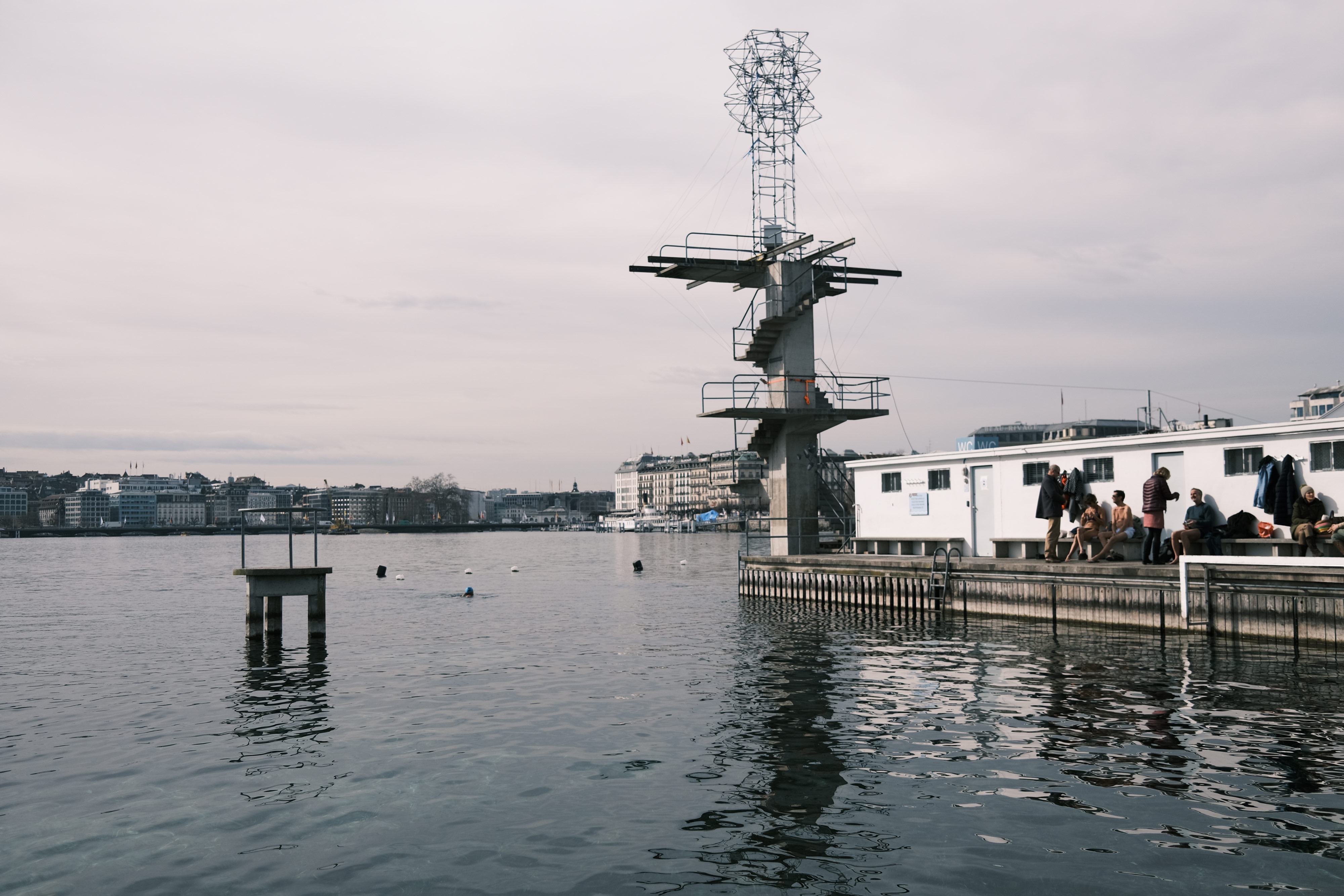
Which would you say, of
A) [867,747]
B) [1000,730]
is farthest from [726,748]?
[1000,730]

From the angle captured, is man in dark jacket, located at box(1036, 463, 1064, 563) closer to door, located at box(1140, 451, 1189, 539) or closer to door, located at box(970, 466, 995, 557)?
door, located at box(1140, 451, 1189, 539)

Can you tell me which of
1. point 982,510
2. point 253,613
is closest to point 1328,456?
point 982,510

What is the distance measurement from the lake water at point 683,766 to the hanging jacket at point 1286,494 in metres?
4.25

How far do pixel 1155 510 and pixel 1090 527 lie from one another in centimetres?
241

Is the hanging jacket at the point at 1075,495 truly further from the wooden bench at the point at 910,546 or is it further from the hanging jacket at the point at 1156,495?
the wooden bench at the point at 910,546

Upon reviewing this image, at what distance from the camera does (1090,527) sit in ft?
90.3

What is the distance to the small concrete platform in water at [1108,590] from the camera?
856 inches

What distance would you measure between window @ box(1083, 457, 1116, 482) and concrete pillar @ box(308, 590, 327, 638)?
75.5 feet

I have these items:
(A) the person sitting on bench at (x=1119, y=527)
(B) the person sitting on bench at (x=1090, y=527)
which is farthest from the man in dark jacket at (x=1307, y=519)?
(B) the person sitting on bench at (x=1090, y=527)

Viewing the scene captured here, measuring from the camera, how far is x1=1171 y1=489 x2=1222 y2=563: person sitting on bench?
2508cm

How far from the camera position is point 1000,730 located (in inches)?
610

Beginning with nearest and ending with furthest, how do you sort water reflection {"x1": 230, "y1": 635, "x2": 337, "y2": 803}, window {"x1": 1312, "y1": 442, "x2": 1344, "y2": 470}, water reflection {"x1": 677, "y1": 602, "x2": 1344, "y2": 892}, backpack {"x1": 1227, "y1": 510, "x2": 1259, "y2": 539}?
1. water reflection {"x1": 677, "y1": 602, "x2": 1344, "y2": 892}
2. water reflection {"x1": 230, "y1": 635, "x2": 337, "y2": 803}
3. window {"x1": 1312, "y1": 442, "x2": 1344, "y2": 470}
4. backpack {"x1": 1227, "y1": 510, "x2": 1259, "y2": 539}

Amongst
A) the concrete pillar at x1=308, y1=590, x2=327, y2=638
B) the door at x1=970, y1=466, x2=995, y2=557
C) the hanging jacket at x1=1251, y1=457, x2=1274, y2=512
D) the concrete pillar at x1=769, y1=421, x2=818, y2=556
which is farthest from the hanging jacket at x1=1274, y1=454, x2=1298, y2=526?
the concrete pillar at x1=308, y1=590, x2=327, y2=638

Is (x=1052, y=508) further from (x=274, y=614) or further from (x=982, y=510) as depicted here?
(x=274, y=614)
